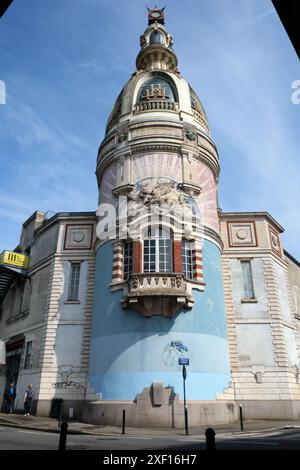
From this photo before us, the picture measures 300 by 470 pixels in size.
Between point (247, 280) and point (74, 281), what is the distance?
11.5 metres

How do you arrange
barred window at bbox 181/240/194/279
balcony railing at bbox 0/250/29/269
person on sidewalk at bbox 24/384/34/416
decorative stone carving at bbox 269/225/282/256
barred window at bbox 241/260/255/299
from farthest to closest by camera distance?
balcony railing at bbox 0/250/29/269 < decorative stone carving at bbox 269/225/282/256 < barred window at bbox 241/260/255/299 < person on sidewalk at bbox 24/384/34/416 < barred window at bbox 181/240/194/279

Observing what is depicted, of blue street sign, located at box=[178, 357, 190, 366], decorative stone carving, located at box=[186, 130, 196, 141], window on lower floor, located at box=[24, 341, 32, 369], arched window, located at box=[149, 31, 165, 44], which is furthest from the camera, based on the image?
arched window, located at box=[149, 31, 165, 44]

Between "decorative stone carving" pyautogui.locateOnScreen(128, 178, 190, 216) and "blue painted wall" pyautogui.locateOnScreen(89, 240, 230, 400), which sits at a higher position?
"decorative stone carving" pyautogui.locateOnScreen(128, 178, 190, 216)

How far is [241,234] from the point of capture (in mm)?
26453

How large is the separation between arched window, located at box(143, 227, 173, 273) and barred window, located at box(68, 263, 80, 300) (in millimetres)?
6830

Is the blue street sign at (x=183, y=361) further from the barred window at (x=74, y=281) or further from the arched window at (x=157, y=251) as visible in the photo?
the barred window at (x=74, y=281)

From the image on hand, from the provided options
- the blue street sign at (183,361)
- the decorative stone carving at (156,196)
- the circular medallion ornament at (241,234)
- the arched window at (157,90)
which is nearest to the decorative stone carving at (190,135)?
the arched window at (157,90)

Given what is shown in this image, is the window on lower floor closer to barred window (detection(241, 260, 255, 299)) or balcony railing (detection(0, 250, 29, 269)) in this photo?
balcony railing (detection(0, 250, 29, 269))

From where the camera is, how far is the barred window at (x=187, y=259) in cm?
2159

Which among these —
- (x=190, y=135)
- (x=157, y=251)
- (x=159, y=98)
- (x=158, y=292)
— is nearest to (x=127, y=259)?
(x=157, y=251)

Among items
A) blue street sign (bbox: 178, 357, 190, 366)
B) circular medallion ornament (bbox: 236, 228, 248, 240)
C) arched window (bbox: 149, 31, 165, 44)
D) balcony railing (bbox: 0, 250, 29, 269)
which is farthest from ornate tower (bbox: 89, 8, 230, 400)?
balcony railing (bbox: 0, 250, 29, 269)

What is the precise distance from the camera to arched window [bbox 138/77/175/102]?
2708 cm

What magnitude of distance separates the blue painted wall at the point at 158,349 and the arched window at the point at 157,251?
2116 mm
